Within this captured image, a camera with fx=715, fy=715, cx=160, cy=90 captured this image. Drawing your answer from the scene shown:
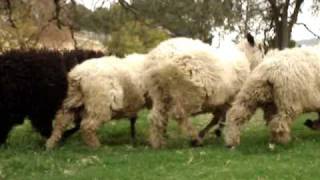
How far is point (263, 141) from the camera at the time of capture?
12.5 m

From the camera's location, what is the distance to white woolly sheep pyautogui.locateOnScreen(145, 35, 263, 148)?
11938mm

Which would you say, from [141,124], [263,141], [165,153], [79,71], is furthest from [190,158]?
[141,124]

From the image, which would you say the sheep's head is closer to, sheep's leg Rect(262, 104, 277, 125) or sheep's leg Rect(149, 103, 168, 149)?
sheep's leg Rect(262, 104, 277, 125)

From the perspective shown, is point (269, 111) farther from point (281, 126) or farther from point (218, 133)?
point (218, 133)

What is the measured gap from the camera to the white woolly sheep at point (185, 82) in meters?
11.9

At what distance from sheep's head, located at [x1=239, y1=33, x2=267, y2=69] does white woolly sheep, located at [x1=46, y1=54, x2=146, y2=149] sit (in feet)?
8.29

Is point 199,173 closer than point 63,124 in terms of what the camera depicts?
Yes

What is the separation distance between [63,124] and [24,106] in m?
0.78

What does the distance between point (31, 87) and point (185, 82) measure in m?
2.86

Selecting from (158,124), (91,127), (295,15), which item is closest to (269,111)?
(158,124)

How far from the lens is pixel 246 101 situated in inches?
468

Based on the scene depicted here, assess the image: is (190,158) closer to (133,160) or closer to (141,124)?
(133,160)

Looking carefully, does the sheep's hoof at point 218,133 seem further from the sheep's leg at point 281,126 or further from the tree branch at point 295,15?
the tree branch at point 295,15

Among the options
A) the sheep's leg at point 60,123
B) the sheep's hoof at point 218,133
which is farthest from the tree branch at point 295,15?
the sheep's leg at point 60,123
